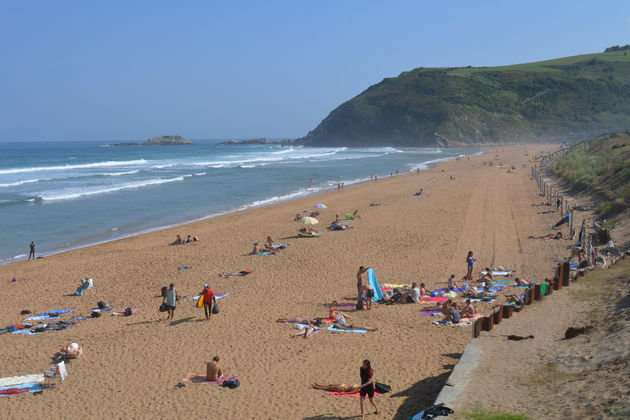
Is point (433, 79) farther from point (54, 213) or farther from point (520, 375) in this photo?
point (520, 375)

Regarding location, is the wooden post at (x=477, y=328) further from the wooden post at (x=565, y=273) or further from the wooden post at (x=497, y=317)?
the wooden post at (x=565, y=273)

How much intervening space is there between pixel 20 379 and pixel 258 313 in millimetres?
5322

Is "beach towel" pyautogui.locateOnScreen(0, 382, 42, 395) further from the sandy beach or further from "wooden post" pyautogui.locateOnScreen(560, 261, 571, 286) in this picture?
"wooden post" pyautogui.locateOnScreen(560, 261, 571, 286)

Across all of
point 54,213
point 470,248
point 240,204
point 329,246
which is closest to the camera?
point 470,248

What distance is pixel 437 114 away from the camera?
11106cm

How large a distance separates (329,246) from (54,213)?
1852 centimetres

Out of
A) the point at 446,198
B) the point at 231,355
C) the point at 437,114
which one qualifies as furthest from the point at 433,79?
the point at 231,355

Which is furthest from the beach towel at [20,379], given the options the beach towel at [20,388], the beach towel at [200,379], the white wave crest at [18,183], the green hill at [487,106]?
the green hill at [487,106]

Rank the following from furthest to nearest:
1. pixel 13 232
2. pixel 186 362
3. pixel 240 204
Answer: pixel 240 204, pixel 13 232, pixel 186 362

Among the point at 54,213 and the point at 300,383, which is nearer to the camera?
the point at 300,383

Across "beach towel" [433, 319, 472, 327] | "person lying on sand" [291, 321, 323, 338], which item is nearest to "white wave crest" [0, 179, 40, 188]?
"person lying on sand" [291, 321, 323, 338]

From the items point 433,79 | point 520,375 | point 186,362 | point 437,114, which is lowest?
point 186,362

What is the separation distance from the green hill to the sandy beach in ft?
274

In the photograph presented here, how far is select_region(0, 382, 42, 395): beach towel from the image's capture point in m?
8.95
